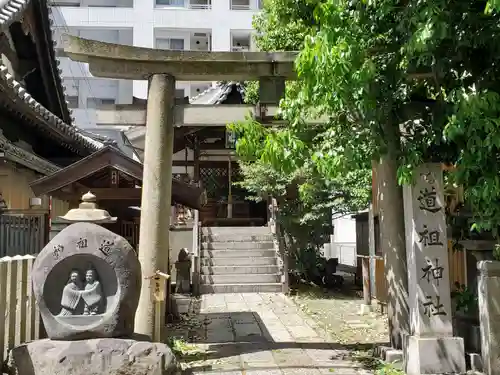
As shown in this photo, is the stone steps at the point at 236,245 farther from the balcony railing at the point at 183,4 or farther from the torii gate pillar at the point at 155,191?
the balcony railing at the point at 183,4

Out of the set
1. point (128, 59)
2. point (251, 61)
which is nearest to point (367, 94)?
point (251, 61)

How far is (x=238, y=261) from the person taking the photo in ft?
55.0

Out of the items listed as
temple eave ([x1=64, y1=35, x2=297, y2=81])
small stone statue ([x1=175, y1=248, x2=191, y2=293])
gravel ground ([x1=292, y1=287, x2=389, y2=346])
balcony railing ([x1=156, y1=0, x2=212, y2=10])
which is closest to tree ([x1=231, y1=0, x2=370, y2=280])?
gravel ground ([x1=292, y1=287, x2=389, y2=346])

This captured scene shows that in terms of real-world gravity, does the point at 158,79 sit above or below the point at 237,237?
above

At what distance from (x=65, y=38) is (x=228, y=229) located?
1251cm

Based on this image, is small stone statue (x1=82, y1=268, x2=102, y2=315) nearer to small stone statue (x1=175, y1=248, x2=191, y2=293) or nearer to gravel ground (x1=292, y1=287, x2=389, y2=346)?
gravel ground (x1=292, y1=287, x2=389, y2=346)

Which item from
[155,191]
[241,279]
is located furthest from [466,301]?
[241,279]

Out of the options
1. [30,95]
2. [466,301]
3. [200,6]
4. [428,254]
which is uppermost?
[200,6]

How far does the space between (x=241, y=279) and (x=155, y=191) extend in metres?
8.74

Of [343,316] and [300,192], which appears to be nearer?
[343,316]

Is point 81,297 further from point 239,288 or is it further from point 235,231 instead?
point 235,231

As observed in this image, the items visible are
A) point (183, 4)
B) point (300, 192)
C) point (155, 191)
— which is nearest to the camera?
point (155, 191)

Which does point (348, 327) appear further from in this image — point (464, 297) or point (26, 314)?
point (26, 314)

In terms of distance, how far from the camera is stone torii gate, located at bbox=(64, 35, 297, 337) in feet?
25.1
